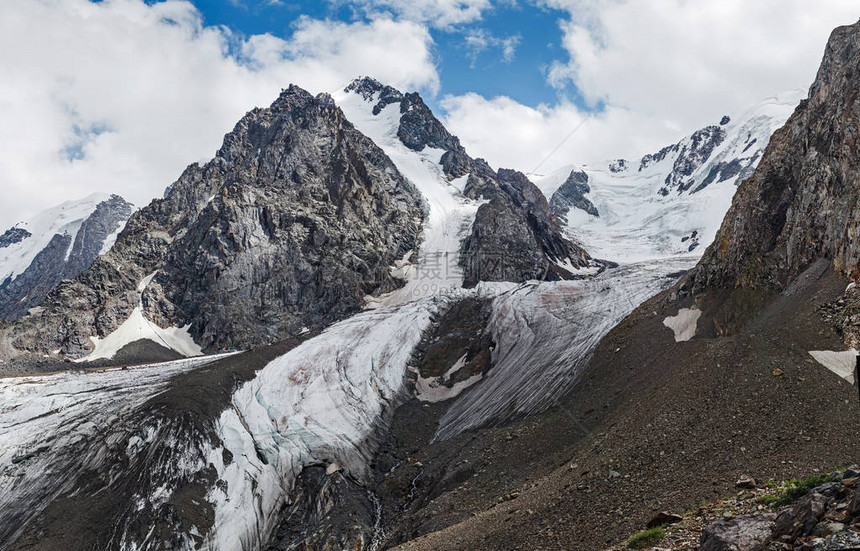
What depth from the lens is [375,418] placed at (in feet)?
165

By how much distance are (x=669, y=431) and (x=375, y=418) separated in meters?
32.8

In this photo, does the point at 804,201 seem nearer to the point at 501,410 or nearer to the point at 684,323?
the point at 684,323

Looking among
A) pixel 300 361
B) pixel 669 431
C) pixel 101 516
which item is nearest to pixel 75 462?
pixel 101 516

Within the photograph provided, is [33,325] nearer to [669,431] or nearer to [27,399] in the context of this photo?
[27,399]

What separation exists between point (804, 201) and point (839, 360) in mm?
16523

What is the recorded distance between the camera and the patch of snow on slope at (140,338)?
106 meters

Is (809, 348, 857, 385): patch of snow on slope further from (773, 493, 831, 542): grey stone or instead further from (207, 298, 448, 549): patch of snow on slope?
(207, 298, 448, 549): patch of snow on slope

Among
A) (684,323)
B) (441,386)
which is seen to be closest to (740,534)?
(684,323)

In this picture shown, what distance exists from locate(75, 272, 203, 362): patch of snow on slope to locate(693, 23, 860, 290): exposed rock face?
102051 mm

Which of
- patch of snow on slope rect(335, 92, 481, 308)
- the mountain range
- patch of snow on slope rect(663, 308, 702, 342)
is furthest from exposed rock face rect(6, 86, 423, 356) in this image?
patch of snow on slope rect(663, 308, 702, 342)

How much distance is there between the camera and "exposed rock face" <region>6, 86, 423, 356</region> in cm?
11194

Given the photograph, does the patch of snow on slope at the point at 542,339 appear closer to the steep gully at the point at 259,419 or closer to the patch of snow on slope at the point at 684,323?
the steep gully at the point at 259,419

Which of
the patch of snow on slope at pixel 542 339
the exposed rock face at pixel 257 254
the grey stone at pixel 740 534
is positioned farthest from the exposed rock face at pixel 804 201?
the exposed rock face at pixel 257 254

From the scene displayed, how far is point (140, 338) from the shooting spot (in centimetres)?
10856
